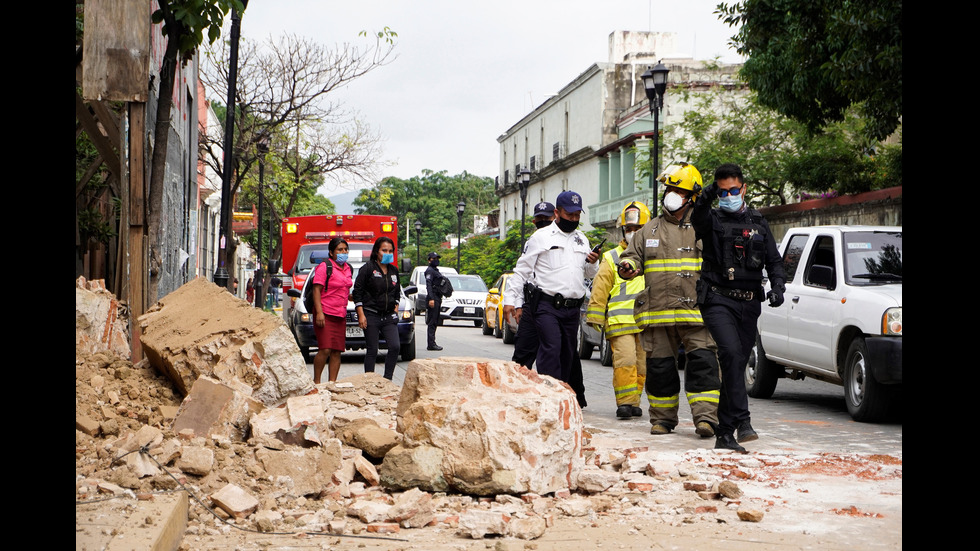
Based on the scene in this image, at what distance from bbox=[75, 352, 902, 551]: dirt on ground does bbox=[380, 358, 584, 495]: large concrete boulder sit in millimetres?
104

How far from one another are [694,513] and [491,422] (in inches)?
47.8

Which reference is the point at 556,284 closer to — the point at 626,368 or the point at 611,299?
the point at 611,299

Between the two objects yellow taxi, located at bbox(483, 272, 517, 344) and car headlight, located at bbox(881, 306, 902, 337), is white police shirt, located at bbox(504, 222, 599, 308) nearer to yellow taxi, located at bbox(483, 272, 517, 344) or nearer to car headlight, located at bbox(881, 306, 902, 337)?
car headlight, located at bbox(881, 306, 902, 337)

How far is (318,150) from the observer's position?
36.9 m

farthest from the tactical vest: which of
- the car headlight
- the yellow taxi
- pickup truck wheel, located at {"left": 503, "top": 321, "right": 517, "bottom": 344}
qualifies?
the yellow taxi

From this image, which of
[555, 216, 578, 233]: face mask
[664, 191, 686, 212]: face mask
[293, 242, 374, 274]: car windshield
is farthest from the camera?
[293, 242, 374, 274]: car windshield

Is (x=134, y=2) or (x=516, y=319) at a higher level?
(x=134, y=2)

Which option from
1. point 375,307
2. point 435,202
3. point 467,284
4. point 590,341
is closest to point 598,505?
point 375,307

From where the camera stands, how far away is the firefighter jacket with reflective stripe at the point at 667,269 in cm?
823

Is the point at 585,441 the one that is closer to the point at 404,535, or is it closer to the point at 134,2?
the point at 404,535

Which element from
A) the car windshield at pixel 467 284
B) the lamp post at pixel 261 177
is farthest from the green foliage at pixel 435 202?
the car windshield at pixel 467 284

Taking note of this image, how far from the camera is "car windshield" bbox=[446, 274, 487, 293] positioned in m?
31.9

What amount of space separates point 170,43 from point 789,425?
263 inches
